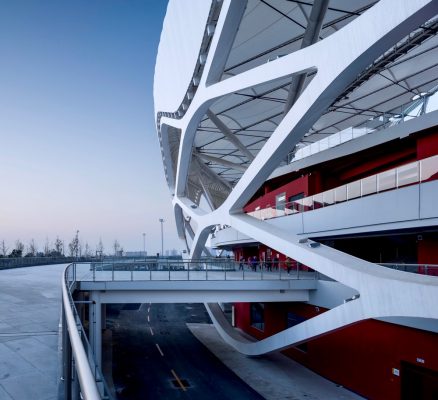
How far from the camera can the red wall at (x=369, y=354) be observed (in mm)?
14812

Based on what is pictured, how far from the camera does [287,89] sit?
23.8 meters

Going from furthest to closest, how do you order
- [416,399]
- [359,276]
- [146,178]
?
[146,178] < [416,399] < [359,276]

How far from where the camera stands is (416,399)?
15398 millimetres

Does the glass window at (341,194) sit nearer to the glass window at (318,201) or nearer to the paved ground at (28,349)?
the glass window at (318,201)

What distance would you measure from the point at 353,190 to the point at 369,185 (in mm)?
1088

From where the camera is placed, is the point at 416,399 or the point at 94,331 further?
the point at 94,331

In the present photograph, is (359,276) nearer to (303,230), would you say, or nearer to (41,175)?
(303,230)

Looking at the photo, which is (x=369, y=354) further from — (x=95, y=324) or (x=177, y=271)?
(x=95, y=324)

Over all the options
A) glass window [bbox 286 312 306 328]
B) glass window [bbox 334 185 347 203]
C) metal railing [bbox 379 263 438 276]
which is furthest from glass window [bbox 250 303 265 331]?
metal railing [bbox 379 263 438 276]

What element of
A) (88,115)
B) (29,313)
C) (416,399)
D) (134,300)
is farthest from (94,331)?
(88,115)

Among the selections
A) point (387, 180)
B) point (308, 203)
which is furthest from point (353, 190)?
point (308, 203)

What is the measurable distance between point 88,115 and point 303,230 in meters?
20.4

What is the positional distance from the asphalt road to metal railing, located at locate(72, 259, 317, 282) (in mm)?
5112

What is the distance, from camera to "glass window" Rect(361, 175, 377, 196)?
16731 mm
